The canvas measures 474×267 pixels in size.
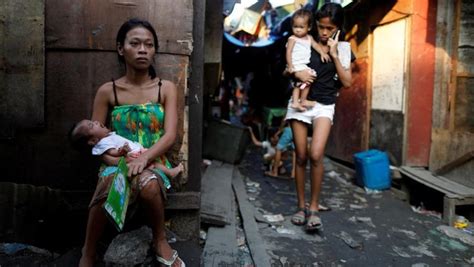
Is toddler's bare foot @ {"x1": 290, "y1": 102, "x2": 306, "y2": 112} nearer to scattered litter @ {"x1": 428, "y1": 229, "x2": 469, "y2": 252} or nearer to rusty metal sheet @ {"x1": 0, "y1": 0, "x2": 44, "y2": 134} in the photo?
scattered litter @ {"x1": 428, "y1": 229, "x2": 469, "y2": 252}

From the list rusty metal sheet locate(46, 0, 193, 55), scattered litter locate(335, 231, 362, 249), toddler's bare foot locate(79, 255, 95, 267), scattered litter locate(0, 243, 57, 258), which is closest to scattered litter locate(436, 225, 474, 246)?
scattered litter locate(335, 231, 362, 249)

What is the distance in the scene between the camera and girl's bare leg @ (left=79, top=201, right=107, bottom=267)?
91.6 inches

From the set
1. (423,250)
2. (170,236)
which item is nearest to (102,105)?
(170,236)

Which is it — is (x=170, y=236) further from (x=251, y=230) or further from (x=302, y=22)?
(x=302, y=22)

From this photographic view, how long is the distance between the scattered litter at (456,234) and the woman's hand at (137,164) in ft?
10.2

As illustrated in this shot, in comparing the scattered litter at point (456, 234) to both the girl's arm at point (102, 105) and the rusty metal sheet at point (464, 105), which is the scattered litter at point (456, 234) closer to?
the rusty metal sheet at point (464, 105)

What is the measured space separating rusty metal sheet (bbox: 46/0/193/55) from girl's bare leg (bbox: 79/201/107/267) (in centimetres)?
128

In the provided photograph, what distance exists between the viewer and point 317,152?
3.67 m

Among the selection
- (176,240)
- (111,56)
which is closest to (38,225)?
(176,240)

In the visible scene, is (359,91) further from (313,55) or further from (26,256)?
(26,256)

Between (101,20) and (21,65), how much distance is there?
0.69 metres

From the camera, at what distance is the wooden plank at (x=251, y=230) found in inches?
116

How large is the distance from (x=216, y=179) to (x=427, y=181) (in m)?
2.76

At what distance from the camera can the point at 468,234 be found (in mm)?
3768
